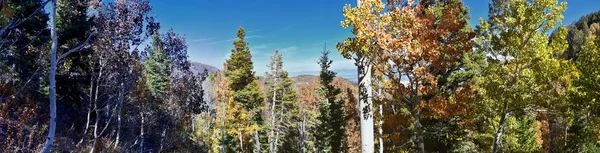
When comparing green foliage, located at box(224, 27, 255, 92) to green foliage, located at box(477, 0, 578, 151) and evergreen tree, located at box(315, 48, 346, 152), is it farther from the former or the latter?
green foliage, located at box(477, 0, 578, 151)

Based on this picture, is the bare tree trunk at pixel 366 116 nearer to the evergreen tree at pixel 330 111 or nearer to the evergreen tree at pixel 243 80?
the evergreen tree at pixel 330 111

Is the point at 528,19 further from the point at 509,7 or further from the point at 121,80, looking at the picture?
the point at 121,80

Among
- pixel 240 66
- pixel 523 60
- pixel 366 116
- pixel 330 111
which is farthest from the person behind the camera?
pixel 240 66

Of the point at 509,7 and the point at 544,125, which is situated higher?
the point at 509,7

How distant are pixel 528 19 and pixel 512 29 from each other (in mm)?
442

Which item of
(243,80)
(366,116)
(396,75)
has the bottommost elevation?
(366,116)

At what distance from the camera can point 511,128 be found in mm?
16125

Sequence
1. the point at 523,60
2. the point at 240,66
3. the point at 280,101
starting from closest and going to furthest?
the point at 523,60, the point at 240,66, the point at 280,101

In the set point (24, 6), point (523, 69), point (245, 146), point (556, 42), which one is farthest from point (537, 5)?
point (245, 146)

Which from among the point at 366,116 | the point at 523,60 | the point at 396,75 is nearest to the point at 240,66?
the point at 396,75

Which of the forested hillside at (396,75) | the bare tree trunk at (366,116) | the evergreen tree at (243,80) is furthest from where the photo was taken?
the evergreen tree at (243,80)

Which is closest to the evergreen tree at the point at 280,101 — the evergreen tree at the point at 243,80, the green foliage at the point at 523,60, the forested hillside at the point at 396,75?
the evergreen tree at the point at 243,80

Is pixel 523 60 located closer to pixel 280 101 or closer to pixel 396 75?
pixel 396 75

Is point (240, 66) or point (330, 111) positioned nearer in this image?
point (330, 111)
